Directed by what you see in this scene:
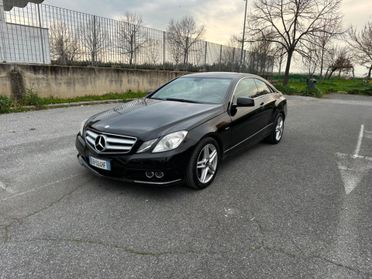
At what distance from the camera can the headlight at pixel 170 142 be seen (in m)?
3.06

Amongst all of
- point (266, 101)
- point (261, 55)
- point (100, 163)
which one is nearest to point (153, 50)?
point (266, 101)

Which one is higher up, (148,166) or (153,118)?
(153,118)

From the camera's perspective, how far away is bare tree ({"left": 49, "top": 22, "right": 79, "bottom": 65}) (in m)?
10.3

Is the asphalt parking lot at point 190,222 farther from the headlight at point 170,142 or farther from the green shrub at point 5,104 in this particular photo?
the green shrub at point 5,104

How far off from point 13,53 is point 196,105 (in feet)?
26.9

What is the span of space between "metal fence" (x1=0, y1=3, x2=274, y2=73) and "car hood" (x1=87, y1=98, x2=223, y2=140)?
24.9 feet

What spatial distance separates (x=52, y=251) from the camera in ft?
7.66

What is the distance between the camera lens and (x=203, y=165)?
3541 millimetres

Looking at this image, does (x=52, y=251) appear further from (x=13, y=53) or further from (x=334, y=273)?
(x=13, y=53)

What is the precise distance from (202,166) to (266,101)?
95.7 inches

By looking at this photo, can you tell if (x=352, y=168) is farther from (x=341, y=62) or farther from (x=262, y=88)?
(x=341, y=62)

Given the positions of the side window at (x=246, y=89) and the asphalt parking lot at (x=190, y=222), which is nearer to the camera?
the asphalt parking lot at (x=190, y=222)

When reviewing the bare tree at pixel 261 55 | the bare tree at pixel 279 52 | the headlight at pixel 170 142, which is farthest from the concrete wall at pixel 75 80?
the bare tree at pixel 279 52

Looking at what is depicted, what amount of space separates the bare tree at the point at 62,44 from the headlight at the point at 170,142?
30.2 feet
